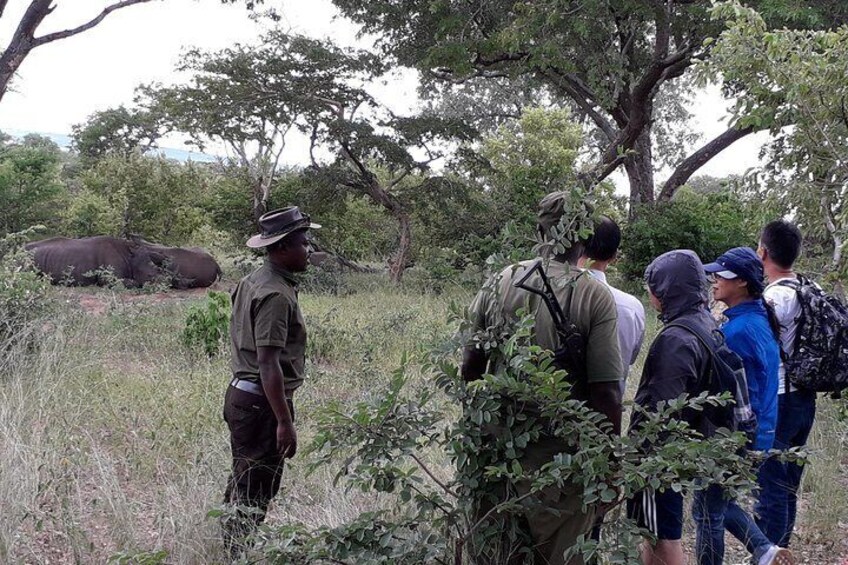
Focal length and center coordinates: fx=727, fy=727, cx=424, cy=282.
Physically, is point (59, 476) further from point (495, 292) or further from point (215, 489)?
point (495, 292)

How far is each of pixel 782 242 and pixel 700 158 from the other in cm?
1393

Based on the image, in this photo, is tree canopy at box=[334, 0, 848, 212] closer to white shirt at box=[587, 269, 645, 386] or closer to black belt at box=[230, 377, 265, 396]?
white shirt at box=[587, 269, 645, 386]

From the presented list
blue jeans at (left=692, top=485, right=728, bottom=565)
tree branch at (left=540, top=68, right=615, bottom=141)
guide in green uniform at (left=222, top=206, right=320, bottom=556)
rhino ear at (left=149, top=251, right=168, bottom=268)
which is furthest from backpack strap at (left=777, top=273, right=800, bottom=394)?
rhino ear at (left=149, top=251, right=168, bottom=268)

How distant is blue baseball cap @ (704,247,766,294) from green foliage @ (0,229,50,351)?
18.7 ft

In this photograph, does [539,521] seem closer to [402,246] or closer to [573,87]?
[402,246]

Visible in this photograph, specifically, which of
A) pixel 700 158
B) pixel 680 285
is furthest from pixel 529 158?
pixel 680 285

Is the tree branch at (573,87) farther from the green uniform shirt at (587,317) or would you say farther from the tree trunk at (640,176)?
the green uniform shirt at (587,317)

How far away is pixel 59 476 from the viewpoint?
3760mm

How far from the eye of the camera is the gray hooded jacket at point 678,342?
2.89 metres

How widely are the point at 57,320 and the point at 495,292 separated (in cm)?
635

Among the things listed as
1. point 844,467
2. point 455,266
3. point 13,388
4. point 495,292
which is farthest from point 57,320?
point 455,266

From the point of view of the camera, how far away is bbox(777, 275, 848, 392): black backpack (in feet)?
12.3

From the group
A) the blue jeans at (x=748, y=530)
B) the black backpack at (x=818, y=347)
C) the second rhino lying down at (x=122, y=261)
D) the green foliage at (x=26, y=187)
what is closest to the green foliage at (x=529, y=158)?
the second rhino lying down at (x=122, y=261)

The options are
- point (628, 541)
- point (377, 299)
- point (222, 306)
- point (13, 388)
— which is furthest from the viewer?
point (377, 299)
